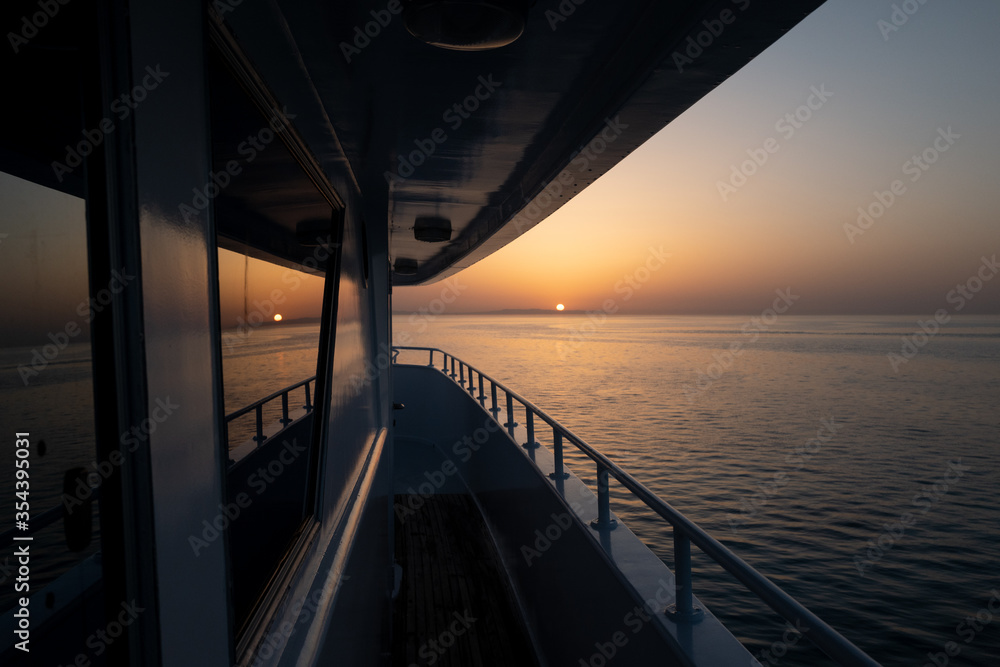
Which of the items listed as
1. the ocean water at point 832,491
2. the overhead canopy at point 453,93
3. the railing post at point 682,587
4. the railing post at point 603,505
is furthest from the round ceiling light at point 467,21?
the ocean water at point 832,491

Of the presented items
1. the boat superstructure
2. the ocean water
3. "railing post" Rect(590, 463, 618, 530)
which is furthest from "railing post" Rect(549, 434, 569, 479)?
the ocean water

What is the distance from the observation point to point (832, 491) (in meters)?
19.8

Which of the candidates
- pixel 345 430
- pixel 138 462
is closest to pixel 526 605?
pixel 345 430

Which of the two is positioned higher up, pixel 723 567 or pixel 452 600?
pixel 723 567

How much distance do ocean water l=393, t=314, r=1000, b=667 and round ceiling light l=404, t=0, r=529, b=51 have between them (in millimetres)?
10484

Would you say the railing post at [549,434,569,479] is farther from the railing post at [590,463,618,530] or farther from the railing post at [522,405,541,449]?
the railing post at [590,463,618,530]

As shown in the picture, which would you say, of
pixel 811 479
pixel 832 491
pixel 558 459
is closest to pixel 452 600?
pixel 558 459

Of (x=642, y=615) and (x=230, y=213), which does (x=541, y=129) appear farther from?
(x=642, y=615)

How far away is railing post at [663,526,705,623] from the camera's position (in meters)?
2.21

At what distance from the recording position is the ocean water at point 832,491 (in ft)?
36.7

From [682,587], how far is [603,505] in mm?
937

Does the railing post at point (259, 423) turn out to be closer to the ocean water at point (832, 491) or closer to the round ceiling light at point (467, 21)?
the round ceiling light at point (467, 21)

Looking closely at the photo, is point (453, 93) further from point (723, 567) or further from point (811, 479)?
point (811, 479)

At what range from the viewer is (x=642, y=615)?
8.15ft
